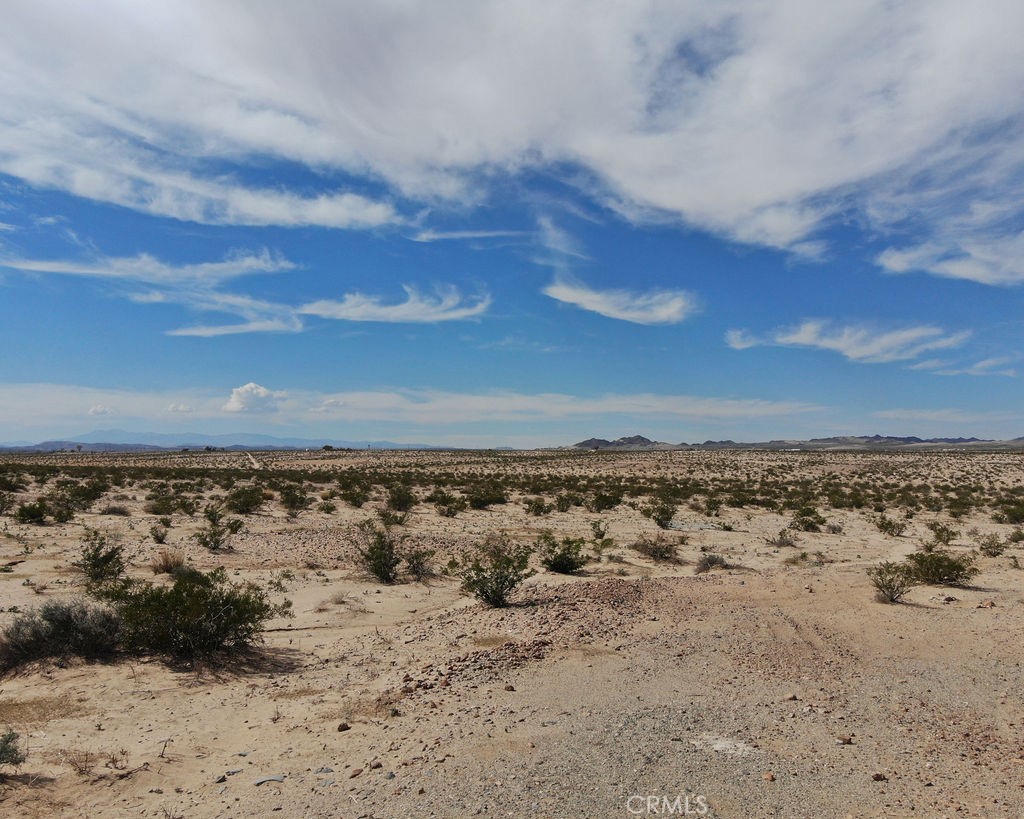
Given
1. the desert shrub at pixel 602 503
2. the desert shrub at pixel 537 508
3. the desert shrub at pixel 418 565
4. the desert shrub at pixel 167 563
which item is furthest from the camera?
the desert shrub at pixel 602 503

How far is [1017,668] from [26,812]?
10.6m

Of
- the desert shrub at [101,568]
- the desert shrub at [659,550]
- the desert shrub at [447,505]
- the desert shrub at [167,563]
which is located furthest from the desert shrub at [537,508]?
the desert shrub at [101,568]

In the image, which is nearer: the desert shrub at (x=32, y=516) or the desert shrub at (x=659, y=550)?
the desert shrub at (x=659, y=550)

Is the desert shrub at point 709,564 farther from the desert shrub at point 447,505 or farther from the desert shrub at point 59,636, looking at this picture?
the desert shrub at point 447,505

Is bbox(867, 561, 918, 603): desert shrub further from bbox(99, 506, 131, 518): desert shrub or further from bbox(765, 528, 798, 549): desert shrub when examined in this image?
bbox(99, 506, 131, 518): desert shrub

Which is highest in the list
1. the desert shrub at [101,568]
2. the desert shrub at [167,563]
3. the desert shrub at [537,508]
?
the desert shrub at [101,568]

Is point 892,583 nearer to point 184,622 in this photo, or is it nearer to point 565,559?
point 565,559

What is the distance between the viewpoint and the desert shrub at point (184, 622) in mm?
8570

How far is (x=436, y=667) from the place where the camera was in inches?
326

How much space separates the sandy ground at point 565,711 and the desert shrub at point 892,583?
0.28m

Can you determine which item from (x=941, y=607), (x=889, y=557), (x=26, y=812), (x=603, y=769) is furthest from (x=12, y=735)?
(x=889, y=557)

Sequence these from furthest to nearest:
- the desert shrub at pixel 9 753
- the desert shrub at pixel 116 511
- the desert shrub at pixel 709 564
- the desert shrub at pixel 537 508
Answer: the desert shrub at pixel 537 508
the desert shrub at pixel 116 511
the desert shrub at pixel 709 564
the desert shrub at pixel 9 753

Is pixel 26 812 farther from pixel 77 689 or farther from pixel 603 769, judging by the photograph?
pixel 603 769

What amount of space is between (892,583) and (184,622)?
1158 cm
